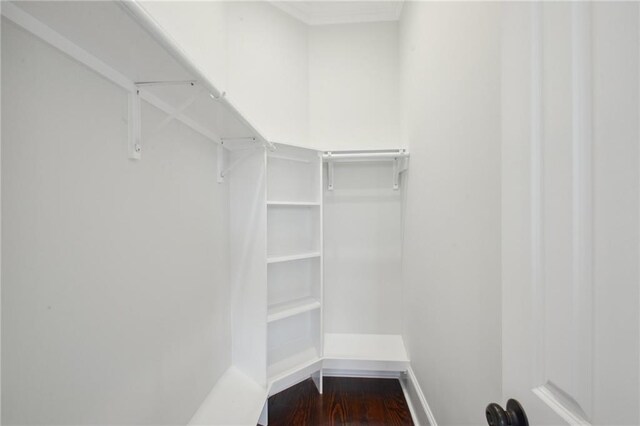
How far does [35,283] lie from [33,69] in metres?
0.49

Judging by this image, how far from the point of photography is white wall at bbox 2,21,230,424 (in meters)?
0.55

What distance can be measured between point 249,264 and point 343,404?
3.86 feet

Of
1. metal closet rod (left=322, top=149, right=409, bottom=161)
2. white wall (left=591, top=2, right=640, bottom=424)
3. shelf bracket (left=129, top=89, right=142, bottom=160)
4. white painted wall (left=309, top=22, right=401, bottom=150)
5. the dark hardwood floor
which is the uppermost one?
white painted wall (left=309, top=22, right=401, bottom=150)

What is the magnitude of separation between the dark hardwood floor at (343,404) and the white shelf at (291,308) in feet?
2.05

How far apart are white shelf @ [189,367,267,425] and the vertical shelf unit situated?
0.20 meters

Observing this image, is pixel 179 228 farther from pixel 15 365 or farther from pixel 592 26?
pixel 592 26

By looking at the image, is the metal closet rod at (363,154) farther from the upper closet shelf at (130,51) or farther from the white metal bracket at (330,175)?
the upper closet shelf at (130,51)

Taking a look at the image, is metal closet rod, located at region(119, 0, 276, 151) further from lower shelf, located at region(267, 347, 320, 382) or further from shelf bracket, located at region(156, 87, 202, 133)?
lower shelf, located at region(267, 347, 320, 382)

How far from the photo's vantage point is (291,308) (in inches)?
68.3

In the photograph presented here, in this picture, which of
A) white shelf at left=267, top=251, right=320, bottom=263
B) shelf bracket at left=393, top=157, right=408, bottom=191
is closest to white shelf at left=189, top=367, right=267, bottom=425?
white shelf at left=267, top=251, right=320, bottom=263

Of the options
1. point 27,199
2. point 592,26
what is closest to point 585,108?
point 592,26

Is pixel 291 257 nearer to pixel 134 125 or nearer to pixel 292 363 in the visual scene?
pixel 292 363

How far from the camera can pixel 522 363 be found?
48 centimetres

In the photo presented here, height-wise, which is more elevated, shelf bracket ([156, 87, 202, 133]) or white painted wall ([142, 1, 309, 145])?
white painted wall ([142, 1, 309, 145])
